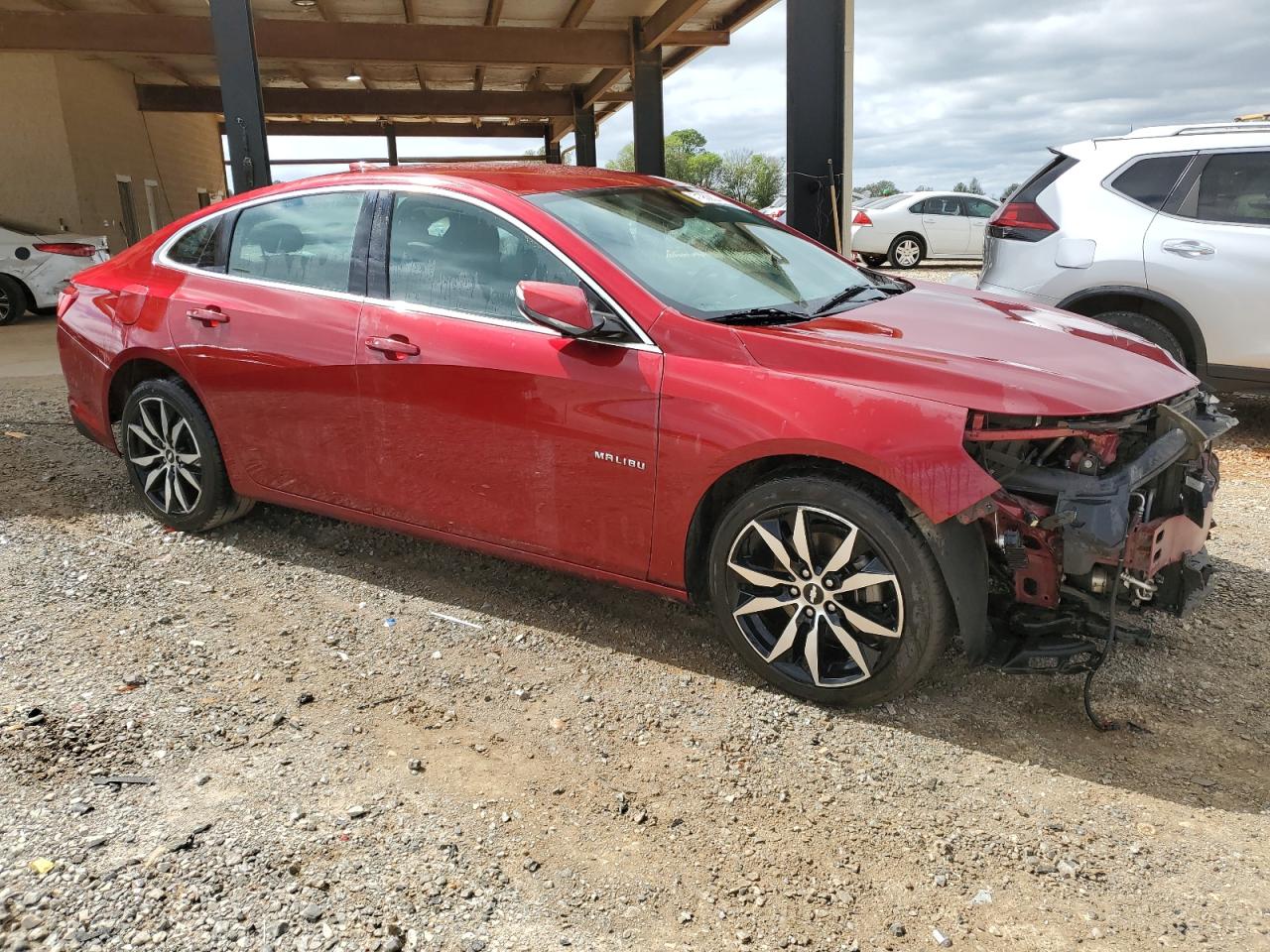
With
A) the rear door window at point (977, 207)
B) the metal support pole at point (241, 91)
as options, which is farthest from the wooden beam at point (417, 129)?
the metal support pole at point (241, 91)

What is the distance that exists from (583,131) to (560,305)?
1745 centimetres

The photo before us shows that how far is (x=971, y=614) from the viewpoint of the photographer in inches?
110

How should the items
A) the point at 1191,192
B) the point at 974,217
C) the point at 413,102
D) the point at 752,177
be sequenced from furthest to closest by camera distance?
the point at 752,177 < the point at 413,102 < the point at 974,217 < the point at 1191,192

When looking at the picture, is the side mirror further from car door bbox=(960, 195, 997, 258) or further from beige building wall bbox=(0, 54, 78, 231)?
car door bbox=(960, 195, 997, 258)

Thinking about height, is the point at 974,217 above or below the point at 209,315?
above

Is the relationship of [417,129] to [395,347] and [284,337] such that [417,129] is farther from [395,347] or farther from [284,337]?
[395,347]

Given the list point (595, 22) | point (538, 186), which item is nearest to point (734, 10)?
point (595, 22)

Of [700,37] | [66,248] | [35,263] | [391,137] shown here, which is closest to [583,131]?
[700,37]

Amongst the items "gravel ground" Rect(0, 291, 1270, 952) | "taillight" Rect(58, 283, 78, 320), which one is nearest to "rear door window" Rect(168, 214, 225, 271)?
"taillight" Rect(58, 283, 78, 320)

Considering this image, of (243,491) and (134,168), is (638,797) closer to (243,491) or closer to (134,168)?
(243,491)

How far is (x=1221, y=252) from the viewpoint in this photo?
561cm

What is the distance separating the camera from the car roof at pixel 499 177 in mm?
3648

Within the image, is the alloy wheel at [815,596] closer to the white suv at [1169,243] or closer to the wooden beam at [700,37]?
the white suv at [1169,243]

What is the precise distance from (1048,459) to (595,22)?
12594 mm
